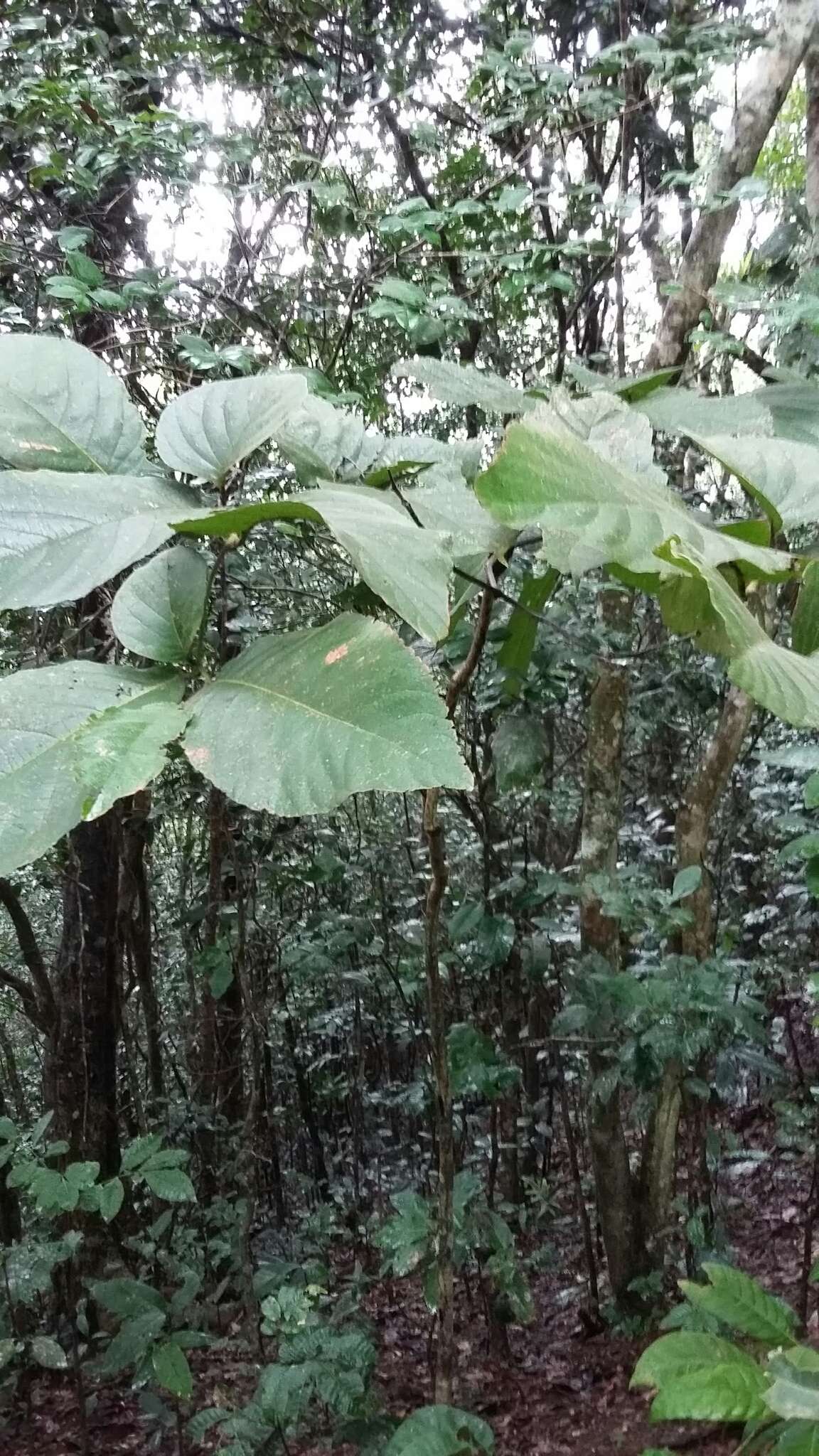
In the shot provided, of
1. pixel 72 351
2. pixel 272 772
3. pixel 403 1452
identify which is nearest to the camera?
pixel 272 772

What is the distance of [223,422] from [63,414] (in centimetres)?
8

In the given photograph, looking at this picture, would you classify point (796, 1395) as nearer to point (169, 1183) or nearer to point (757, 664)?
point (757, 664)

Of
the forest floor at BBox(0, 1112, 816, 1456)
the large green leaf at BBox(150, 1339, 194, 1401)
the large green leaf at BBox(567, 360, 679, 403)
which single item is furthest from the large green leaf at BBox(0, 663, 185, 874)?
the forest floor at BBox(0, 1112, 816, 1456)

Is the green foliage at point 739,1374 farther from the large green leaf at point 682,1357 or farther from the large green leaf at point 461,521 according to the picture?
the large green leaf at point 461,521

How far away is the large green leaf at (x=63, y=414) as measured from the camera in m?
0.48

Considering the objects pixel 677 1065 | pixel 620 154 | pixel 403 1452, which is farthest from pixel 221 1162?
pixel 620 154

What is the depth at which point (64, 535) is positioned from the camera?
41 cm

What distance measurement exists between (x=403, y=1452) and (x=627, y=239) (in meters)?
2.86

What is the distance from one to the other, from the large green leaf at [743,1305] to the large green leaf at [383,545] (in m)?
1.67

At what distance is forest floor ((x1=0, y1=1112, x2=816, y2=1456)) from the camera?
2.63m

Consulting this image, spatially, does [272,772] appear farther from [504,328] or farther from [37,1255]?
[504,328]

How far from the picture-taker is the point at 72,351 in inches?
20.4

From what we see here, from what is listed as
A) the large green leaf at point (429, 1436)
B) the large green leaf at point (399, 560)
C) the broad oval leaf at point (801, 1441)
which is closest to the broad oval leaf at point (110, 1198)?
the large green leaf at point (429, 1436)

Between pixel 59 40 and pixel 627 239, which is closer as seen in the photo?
pixel 59 40
